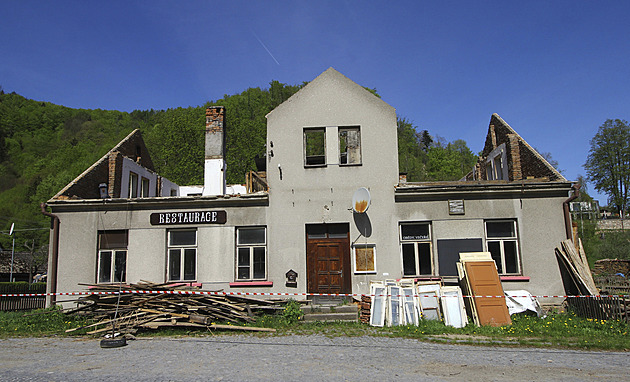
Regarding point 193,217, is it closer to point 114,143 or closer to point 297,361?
point 297,361

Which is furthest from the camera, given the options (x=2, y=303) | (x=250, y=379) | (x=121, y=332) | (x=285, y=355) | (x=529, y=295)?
(x=2, y=303)

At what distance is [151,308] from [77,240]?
14.7ft

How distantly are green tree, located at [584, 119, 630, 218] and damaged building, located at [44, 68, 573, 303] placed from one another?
5935 cm

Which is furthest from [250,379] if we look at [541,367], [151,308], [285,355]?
[151,308]

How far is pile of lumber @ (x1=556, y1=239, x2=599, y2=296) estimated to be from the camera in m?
12.7

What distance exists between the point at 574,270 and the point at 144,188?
64.3 ft

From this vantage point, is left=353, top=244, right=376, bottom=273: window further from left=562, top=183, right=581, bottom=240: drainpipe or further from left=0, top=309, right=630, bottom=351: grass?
left=562, top=183, right=581, bottom=240: drainpipe

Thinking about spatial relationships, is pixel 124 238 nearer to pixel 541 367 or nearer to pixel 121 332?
pixel 121 332

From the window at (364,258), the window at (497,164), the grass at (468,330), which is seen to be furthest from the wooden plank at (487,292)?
the window at (497,164)

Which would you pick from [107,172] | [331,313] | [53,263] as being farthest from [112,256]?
[331,313]

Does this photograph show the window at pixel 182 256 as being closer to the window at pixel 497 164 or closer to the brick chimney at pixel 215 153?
the brick chimney at pixel 215 153

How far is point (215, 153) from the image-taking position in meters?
19.0

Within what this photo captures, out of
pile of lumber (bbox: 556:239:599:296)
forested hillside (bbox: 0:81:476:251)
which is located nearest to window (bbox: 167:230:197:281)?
pile of lumber (bbox: 556:239:599:296)

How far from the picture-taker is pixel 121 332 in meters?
11.6
